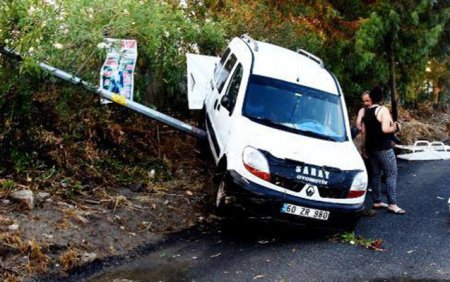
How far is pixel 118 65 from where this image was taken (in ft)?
25.9

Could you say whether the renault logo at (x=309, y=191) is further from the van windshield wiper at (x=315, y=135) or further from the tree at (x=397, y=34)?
the tree at (x=397, y=34)

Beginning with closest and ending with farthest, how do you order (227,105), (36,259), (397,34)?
(36,259) < (227,105) < (397,34)

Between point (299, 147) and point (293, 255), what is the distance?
1.35 m

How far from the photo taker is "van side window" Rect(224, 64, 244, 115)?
7.73 meters

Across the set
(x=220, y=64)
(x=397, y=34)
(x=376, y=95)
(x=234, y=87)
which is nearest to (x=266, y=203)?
(x=234, y=87)

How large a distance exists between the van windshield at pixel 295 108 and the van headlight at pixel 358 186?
2.54 ft

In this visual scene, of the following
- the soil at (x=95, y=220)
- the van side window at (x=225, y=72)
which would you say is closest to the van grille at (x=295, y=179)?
the soil at (x=95, y=220)

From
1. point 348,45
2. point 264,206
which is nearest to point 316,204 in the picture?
point 264,206

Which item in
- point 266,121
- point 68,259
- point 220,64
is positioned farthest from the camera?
point 220,64

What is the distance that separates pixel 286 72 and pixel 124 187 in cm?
290

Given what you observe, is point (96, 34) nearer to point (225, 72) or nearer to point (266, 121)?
point (225, 72)

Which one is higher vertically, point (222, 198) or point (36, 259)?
point (222, 198)

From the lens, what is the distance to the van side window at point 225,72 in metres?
8.81

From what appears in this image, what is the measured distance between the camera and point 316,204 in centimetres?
658
